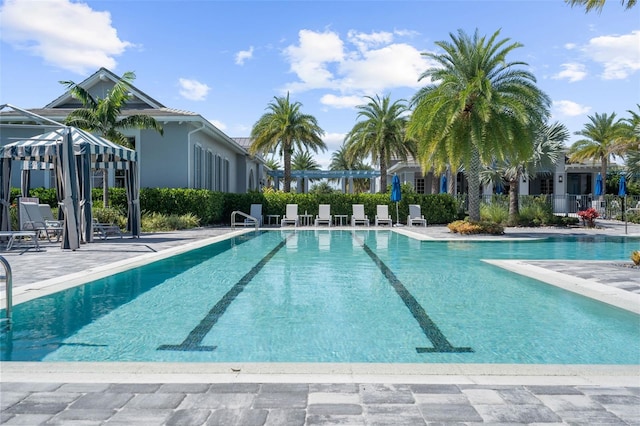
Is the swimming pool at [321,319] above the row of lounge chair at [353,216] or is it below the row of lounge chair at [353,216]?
below

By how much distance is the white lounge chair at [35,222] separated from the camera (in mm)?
13820

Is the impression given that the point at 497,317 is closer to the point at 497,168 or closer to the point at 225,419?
the point at 225,419

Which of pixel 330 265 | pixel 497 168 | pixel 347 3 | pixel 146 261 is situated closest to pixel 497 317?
pixel 330 265

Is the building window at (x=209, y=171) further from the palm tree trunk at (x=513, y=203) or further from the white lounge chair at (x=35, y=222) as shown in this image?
the palm tree trunk at (x=513, y=203)

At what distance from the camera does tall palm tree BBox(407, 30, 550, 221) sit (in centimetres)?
1738

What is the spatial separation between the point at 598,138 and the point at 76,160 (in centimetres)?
3495

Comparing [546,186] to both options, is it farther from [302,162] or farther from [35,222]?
[35,222]

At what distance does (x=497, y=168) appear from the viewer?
2611cm

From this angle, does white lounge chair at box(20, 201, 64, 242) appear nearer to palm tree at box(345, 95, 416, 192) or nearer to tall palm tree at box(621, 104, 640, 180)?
palm tree at box(345, 95, 416, 192)

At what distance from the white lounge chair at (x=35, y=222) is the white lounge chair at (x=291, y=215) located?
10839 millimetres

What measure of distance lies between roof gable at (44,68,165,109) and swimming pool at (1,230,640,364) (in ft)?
47.2

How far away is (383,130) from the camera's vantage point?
28.8 meters

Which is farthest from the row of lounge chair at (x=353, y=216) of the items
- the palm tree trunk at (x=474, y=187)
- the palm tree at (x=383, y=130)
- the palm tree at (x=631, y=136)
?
the palm tree at (x=631, y=136)

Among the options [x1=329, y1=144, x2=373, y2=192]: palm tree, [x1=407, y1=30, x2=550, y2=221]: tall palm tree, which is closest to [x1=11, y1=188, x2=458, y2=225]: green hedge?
[x1=407, y1=30, x2=550, y2=221]: tall palm tree
